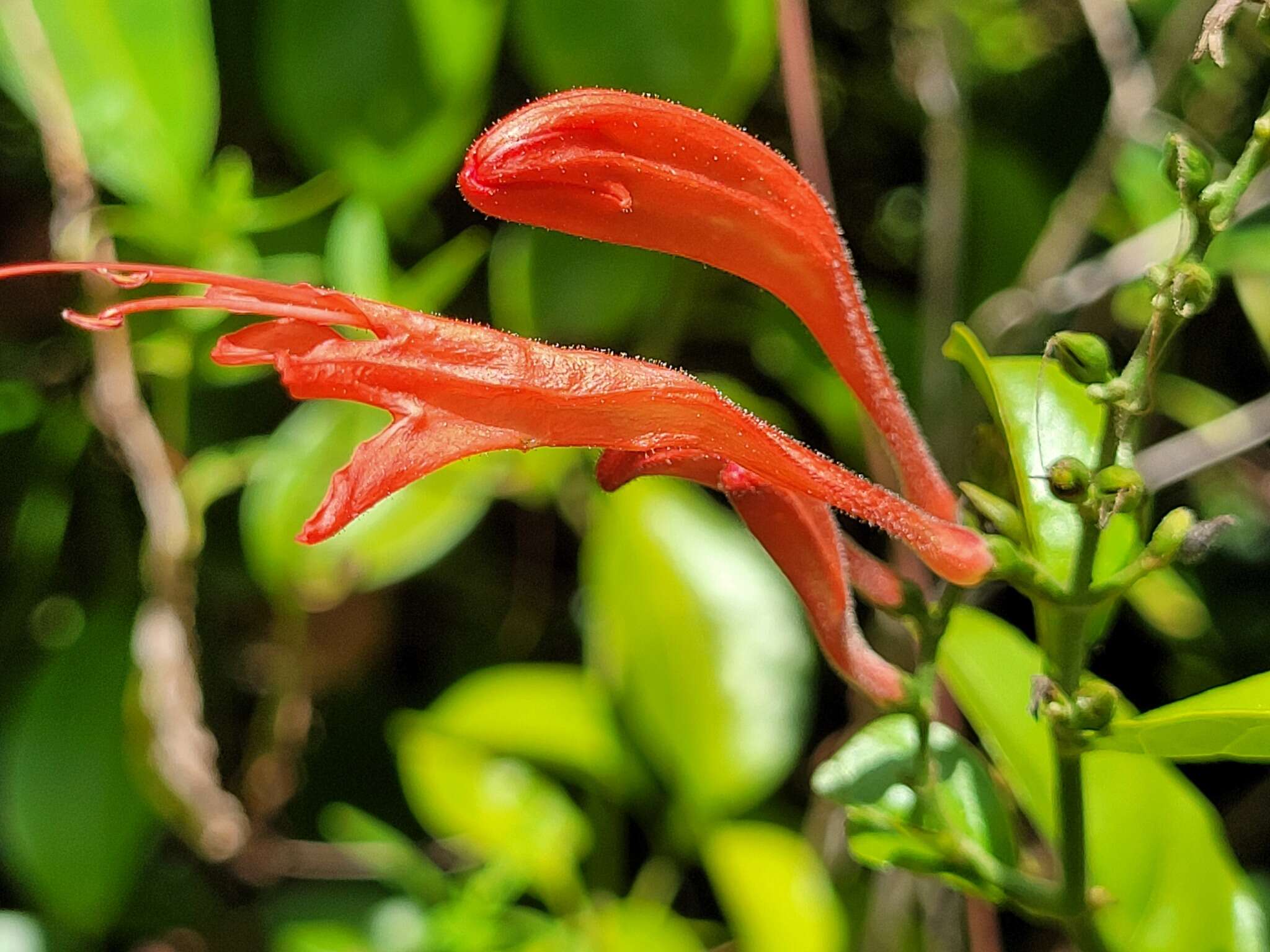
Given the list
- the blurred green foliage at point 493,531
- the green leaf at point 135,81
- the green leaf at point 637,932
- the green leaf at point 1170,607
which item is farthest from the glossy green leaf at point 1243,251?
the green leaf at point 135,81

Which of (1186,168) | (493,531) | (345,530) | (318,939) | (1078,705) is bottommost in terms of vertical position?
(318,939)

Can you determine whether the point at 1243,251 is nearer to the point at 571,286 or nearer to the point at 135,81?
the point at 571,286

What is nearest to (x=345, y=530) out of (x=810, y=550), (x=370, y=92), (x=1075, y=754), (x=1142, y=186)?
(x=370, y=92)

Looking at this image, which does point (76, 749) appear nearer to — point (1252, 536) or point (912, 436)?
point (912, 436)

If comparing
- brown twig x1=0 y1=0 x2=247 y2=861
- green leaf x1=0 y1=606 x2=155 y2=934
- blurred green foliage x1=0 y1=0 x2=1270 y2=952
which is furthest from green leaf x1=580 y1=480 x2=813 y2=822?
green leaf x1=0 y1=606 x2=155 y2=934

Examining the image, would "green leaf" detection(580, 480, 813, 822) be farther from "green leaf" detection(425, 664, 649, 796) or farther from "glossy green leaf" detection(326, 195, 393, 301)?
"glossy green leaf" detection(326, 195, 393, 301)

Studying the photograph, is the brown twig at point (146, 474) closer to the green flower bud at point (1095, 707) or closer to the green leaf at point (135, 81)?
the green leaf at point (135, 81)
